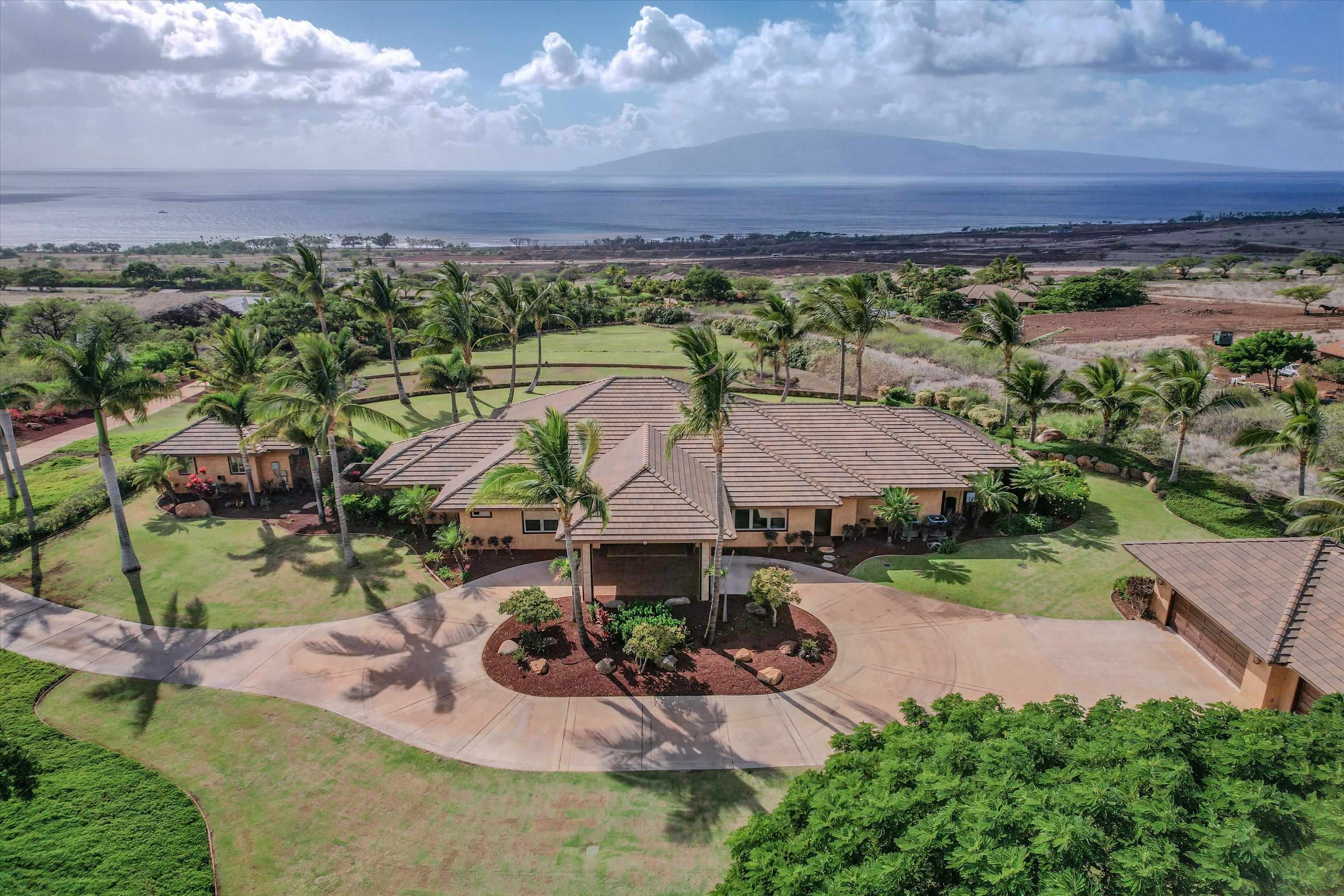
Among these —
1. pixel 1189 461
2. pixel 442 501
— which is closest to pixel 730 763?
pixel 442 501

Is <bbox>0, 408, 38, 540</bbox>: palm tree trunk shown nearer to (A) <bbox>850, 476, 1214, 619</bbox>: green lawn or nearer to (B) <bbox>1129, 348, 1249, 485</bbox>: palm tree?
(A) <bbox>850, 476, 1214, 619</bbox>: green lawn

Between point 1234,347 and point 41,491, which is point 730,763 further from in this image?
point 1234,347

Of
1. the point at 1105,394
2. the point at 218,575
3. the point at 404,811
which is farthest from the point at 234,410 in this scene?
the point at 1105,394

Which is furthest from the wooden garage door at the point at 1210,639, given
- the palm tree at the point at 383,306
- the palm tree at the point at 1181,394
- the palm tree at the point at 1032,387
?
the palm tree at the point at 383,306

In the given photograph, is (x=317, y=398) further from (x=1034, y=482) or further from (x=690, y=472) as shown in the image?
(x=1034, y=482)

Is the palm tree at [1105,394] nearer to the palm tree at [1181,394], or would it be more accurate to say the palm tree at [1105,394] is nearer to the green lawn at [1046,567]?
the palm tree at [1181,394]

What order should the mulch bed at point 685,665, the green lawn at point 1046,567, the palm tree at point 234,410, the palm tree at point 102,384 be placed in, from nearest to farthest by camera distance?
1. the mulch bed at point 685,665
2. the palm tree at point 102,384
3. the green lawn at point 1046,567
4. the palm tree at point 234,410
